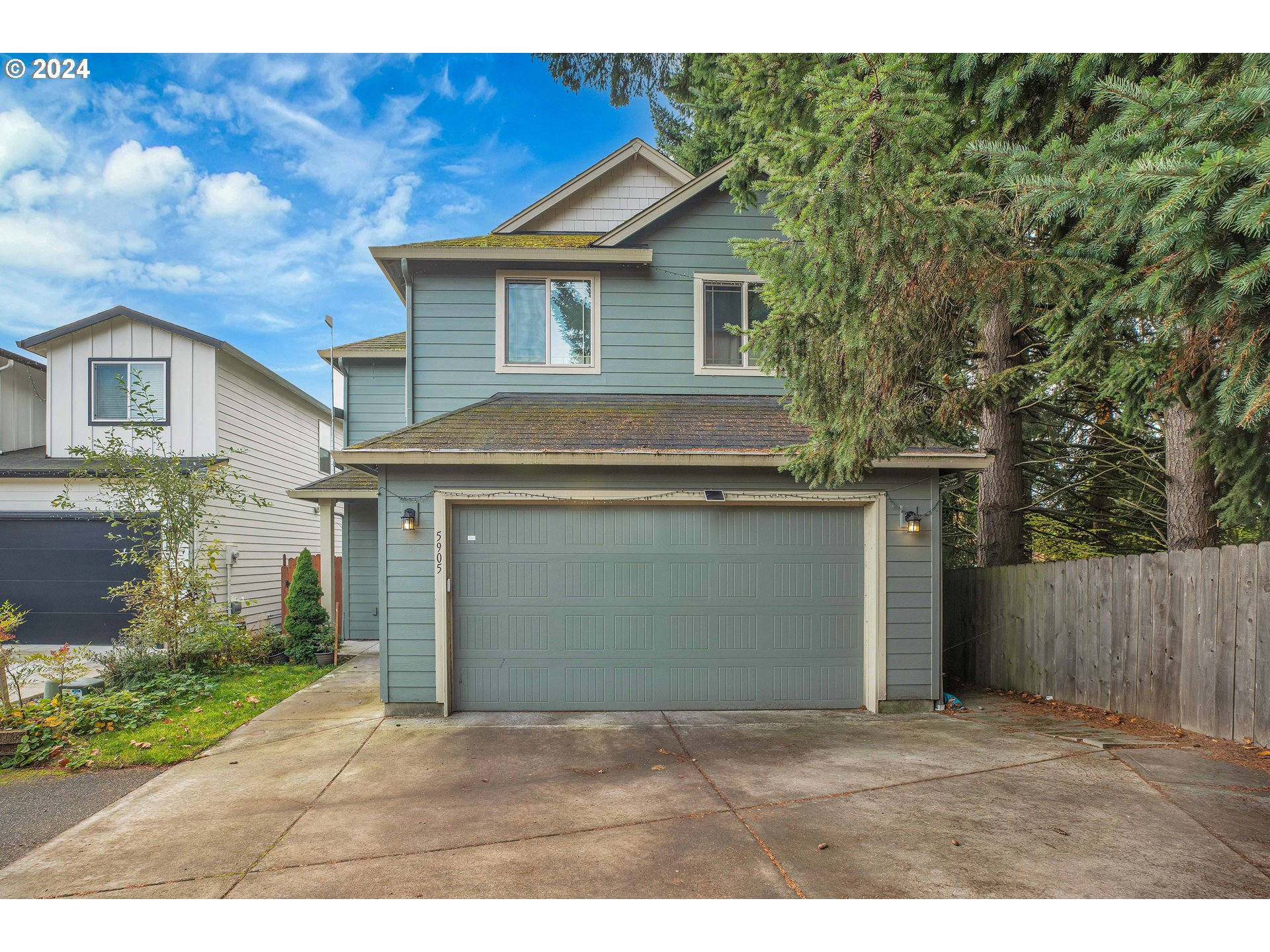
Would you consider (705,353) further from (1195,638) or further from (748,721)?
(1195,638)

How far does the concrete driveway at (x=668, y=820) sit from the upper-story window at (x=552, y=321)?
4050mm

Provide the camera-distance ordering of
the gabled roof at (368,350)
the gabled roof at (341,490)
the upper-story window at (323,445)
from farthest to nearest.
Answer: the upper-story window at (323,445) < the gabled roof at (368,350) < the gabled roof at (341,490)

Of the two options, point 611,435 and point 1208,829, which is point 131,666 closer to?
point 611,435

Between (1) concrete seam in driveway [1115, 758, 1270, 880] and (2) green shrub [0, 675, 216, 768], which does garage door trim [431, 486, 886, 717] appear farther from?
(2) green shrub [0, 675, 216, 768]

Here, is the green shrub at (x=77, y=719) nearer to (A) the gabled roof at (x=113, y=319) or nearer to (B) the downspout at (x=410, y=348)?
(B) the downspout at (x=410, y=348)

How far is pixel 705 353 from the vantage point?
25.0 ft

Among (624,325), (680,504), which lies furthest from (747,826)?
(624,325)

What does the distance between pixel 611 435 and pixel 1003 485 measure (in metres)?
5.70

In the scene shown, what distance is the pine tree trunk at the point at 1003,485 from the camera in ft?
28.5

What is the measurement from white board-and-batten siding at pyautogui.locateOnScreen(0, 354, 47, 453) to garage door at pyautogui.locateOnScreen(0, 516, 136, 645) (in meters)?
2.43

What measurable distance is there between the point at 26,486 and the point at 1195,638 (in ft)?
45.7

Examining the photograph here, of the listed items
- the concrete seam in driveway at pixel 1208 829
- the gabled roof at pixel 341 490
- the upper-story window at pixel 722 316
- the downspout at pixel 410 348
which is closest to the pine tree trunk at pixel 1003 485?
the upper-story window at pixel 722 316

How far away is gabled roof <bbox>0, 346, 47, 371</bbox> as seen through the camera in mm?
10617
